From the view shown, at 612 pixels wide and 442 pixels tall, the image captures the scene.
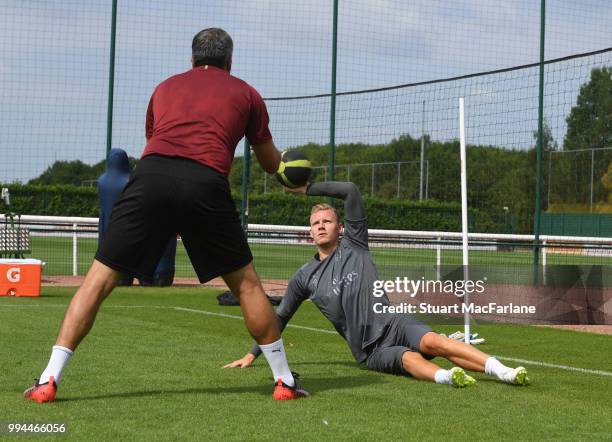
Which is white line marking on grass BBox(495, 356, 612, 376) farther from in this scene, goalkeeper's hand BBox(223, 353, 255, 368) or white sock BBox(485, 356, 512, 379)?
goalkeeper's hand BBox(223, 353, 255, 368)

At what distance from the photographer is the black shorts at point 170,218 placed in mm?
5477

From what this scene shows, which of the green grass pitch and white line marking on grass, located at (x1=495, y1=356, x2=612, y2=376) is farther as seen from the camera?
white line marking on grass, located at (x1=495, y1=356, x2=612, y2=376)

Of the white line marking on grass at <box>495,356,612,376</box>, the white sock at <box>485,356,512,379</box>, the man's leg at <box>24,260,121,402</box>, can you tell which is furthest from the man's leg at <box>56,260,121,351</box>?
the white line marking on grass at <box>495,356,612,376</box>

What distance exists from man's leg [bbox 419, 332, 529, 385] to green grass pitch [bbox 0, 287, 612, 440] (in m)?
0.08

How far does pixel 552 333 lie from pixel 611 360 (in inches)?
94.8

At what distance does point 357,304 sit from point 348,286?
0.13 meters

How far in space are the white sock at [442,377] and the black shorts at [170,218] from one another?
1.58 metres

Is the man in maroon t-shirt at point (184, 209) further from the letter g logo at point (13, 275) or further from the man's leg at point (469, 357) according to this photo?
the letter g logo at point (13, 275)

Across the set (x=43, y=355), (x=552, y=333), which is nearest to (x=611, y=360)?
(x=552, y=333)

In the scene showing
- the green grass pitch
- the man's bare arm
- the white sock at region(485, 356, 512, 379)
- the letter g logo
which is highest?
the man's bare arm

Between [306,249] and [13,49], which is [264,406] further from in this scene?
[306,249]

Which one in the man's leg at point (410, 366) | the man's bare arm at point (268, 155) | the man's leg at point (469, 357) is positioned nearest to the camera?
the man's bare arm at point (268, 155)

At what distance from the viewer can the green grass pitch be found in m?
4.94

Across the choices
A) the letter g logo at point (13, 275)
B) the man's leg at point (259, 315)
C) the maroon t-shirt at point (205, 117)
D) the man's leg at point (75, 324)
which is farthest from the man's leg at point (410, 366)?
the letter g logo at point (13, 275)
